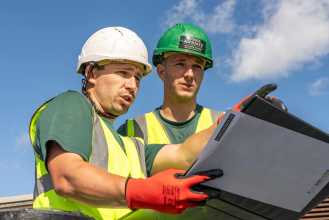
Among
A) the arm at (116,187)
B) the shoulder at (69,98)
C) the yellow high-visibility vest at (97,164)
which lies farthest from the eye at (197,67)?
the arm at (116,187)

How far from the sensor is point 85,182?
2234 mm

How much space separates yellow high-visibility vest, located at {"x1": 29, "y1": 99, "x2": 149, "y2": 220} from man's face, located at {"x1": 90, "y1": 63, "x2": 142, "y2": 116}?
0.78ft

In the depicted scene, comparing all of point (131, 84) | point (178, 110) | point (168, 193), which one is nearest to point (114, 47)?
point (131, 84)

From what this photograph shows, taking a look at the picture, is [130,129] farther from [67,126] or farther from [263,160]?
[263,160]

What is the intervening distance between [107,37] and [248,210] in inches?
63.5

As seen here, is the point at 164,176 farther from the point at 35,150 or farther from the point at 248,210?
the point at 35,150

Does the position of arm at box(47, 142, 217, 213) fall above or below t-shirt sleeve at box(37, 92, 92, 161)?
below

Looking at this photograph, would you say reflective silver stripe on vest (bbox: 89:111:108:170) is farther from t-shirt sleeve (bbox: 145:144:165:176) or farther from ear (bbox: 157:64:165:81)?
ear (bbox: 157:64:165:81)

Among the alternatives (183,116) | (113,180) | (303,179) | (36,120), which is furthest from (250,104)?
(183,116)

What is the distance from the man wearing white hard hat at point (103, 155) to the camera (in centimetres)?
215

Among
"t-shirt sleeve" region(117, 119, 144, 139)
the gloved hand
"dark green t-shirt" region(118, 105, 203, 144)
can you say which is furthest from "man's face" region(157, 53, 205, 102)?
the gloved hand

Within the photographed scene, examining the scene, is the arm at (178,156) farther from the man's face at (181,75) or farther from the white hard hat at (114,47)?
the man's face at (181,75)

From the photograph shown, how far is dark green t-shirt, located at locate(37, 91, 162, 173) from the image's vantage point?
2.31m

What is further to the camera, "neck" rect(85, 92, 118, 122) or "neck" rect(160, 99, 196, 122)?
"neck" rect(160, 99, 196, 122)
